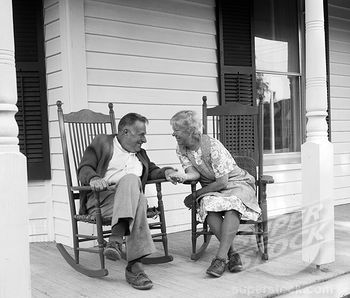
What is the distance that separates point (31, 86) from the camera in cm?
363

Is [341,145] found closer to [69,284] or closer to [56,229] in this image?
[56,229]

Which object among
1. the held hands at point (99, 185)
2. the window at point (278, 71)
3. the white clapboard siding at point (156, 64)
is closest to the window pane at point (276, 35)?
the window at point (278, 71)

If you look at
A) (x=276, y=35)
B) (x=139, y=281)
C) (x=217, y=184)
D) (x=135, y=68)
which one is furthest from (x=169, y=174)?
(x=276, y=35)

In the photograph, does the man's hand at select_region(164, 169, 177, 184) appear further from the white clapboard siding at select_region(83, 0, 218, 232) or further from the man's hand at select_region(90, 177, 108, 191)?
the white clapboard siding at select_region(83, 0, 218, 232)

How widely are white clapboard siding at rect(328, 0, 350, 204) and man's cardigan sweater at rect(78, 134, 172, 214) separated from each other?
305cm

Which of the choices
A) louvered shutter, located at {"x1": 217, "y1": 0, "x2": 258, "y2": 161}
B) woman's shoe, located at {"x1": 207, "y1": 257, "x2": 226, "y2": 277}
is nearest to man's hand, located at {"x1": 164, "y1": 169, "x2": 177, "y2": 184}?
woman's shoe, located at {"x1": 207, "y1": 257, "x2": 226, "y2": 277}

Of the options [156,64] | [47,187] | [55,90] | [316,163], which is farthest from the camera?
[156,64]

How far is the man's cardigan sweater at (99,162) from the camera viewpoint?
9.18 ft

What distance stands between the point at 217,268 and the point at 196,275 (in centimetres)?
15

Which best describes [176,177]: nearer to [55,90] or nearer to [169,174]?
[169,174]

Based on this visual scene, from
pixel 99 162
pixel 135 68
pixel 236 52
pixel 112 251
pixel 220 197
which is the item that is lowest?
pixel 112 251

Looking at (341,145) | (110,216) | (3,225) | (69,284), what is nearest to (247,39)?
(341,145)

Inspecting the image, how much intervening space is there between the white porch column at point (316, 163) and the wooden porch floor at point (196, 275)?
0.15m

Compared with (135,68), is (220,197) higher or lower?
lower
